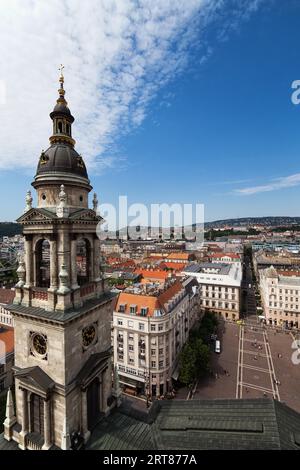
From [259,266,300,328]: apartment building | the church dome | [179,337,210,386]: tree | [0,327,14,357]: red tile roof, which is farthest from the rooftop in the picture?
[259,266,300,328]: apartment building

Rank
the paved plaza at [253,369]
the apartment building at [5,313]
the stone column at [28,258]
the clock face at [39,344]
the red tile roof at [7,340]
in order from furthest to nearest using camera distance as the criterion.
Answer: the apartment building at [5,313]
the paved plaza at [253,369]
the red tile roof at [7,340]
the stone column at [28,258]
the clock face at [39,344]

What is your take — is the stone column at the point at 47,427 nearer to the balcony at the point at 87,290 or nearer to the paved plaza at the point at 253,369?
the balcony at the point at 87,290

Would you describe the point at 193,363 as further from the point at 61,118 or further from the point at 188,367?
the point at 61,118

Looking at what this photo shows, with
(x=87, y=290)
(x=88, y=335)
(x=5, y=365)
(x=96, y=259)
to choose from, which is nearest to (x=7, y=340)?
(x=5, y=365)

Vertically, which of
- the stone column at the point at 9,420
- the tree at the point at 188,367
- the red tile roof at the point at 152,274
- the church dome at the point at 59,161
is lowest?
the tree at the point at 188,367

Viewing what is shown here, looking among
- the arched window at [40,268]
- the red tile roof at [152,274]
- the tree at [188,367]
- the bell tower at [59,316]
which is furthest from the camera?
the red tile roof at [152,274]

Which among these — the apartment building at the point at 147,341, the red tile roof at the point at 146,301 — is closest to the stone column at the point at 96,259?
the apartment building at the point at 147,341

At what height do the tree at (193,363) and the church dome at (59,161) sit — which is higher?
the church dome at (59,161)

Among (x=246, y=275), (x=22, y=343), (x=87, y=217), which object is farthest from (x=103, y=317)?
(x=246, y=275)

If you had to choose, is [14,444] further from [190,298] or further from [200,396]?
[190,298]
